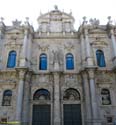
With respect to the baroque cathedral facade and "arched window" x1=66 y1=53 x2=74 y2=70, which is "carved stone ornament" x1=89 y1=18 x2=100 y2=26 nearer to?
the baroque cathedral facade

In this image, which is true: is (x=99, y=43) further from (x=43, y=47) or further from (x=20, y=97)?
(x=20, y=97)

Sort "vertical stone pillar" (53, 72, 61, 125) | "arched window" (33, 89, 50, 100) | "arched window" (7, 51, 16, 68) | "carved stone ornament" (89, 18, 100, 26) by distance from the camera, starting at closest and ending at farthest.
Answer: "vertical stone pillar" (53, 72, 61, 125) → "arched window" (33, 89, 50, 100) → "arched window" (7, 51, 16, 68) → "carved stone ornament" (89, 18, 100, 26)

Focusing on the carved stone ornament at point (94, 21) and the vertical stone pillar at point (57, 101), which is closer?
the vertical stone pillar at point (57, 101)

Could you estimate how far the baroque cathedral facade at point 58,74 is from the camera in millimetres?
16266

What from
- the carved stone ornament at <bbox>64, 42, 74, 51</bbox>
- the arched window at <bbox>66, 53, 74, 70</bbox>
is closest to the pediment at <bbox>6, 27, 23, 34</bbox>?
the carved stone ornament at <bbox>64, 42, 74, 51</bbox>

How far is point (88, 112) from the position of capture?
1598cm

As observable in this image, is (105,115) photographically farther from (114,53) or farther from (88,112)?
(114,53)

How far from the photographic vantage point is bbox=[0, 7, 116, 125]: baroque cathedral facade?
53.4 feet

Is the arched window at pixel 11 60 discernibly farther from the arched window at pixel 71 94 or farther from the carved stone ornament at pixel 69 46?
the arched window at pixel 71 94

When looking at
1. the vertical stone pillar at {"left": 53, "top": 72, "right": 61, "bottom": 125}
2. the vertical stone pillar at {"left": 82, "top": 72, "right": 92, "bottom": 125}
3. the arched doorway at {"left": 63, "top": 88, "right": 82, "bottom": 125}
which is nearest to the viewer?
the vertical stone pillar at {"left": 82, "top": 72, "right": 92, "bottom": 125}

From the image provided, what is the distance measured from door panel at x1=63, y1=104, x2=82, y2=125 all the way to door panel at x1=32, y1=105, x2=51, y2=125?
5.52 feet

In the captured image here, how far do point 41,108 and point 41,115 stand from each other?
2.22ft

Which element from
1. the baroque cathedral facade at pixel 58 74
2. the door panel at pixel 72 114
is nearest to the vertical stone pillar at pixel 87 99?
the baroque cathedral facade at pixel 58 74

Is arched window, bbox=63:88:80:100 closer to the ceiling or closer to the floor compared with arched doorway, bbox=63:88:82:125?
closer to the ceiling
